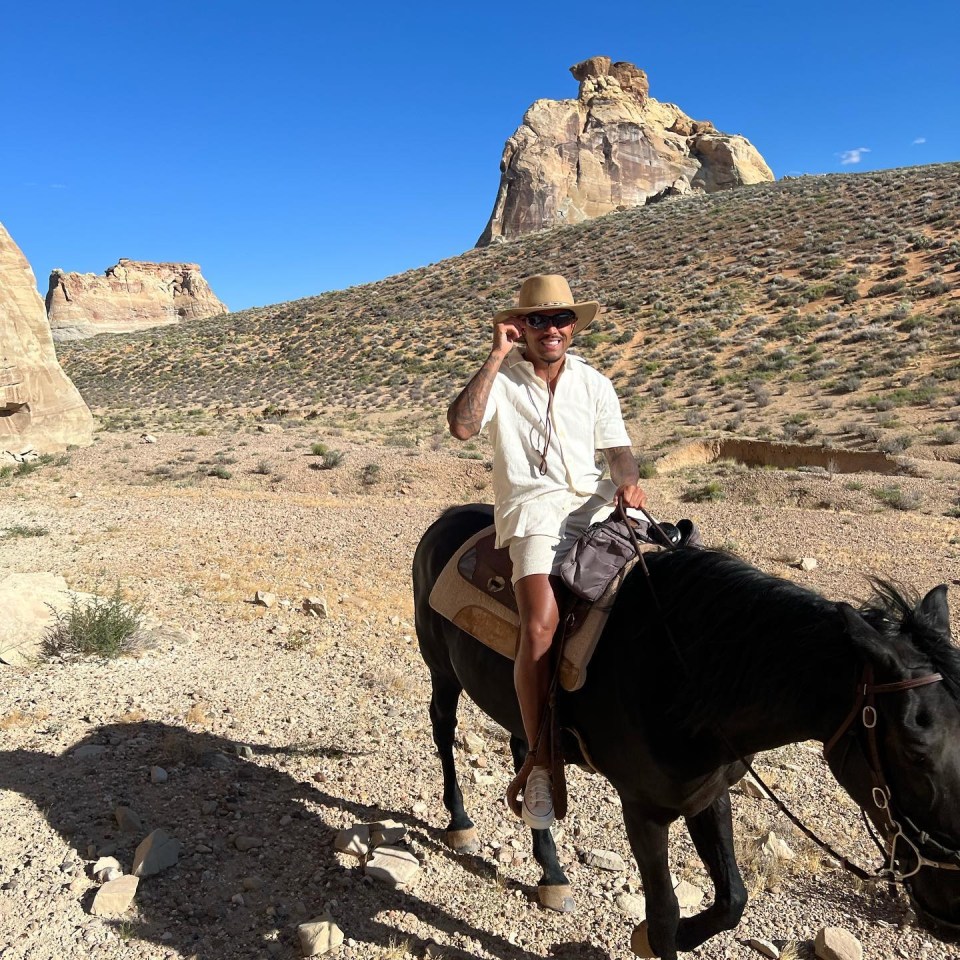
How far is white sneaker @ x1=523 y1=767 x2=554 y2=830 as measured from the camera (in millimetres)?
2684

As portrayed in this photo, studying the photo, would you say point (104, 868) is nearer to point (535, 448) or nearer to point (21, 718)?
point (21, 718)

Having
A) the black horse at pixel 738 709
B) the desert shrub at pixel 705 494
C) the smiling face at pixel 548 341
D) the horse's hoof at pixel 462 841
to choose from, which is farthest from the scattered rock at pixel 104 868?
the desert shrub at pixel 705 494

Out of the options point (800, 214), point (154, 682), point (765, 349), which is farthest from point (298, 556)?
point (800, 214)

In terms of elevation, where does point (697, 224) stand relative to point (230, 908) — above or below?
above

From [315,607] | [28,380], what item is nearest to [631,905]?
[315,607]

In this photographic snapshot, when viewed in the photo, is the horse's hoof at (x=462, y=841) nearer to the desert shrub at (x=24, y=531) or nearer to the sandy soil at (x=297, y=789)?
the sandy soil at (x=297, y=789)

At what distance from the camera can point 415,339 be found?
123ft

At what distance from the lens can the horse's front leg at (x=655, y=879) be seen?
2.47 m

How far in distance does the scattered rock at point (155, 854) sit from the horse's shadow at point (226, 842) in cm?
4

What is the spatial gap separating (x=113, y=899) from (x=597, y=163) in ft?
255

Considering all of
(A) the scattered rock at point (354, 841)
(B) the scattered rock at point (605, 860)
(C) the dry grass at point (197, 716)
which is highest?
(C) the dry grass at point (197, 716)

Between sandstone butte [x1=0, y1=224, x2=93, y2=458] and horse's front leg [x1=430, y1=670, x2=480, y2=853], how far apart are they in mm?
16107

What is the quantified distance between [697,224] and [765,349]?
21.4m

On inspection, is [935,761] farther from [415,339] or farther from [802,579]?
[415,339]
